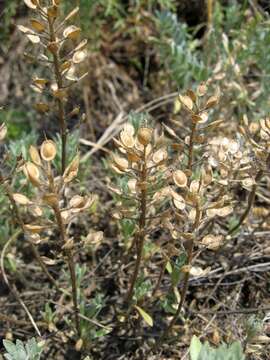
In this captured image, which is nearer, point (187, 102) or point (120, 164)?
point (120, 164)

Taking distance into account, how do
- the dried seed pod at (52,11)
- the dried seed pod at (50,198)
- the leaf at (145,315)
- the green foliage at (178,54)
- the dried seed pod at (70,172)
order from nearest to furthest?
the dried seed pod at (50,198)
the dried seed pod at (70,172)
the dried seed pod at (52,11)
the leaf at (145,315)
the green foliage at (178,54)

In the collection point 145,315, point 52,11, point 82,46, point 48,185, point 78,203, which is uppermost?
point 52,11

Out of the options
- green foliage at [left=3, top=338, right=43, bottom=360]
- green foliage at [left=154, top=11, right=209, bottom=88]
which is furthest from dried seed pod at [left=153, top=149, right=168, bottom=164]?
green foliage at [left=154, top=11, right=209, bottom=88]

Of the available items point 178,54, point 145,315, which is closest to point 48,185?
point 145,315

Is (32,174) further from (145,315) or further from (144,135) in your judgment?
(145,315)

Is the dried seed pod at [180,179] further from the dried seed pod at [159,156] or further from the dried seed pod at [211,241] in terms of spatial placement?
the dried seed pod at [211,241]

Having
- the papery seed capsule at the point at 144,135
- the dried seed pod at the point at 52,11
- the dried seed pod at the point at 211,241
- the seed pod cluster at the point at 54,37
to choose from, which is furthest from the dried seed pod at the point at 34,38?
the dried seed pod at the point at 211,241

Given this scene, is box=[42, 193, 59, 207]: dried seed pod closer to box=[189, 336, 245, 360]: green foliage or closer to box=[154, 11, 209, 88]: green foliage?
box=[189, 336, 245, 360]: green foliage

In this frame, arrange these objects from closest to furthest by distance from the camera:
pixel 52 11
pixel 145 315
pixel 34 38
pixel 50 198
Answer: pixel 50 198
pixel 52 11
pixel 34 38
pixel 145 315

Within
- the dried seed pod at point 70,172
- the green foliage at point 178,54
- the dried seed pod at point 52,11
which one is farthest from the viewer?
the green foliage at point 178,54

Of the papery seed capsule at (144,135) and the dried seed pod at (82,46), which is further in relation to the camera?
the dried seed pod at (82,46)

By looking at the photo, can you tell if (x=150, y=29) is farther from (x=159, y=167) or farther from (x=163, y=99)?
(x=159, y=167)

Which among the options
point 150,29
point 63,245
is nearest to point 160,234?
point 63,245
